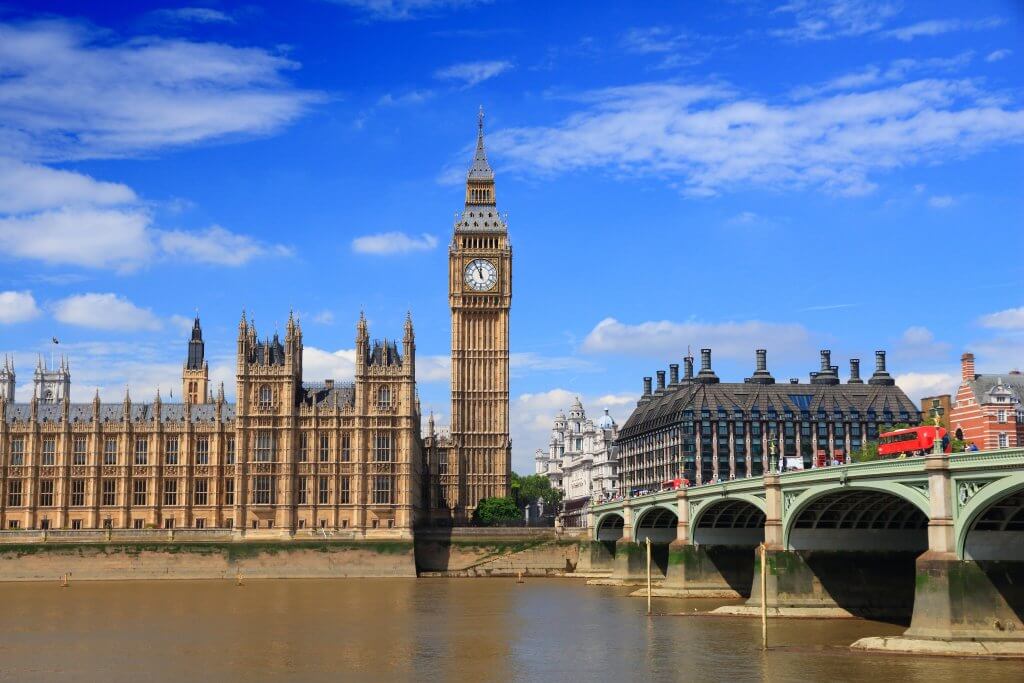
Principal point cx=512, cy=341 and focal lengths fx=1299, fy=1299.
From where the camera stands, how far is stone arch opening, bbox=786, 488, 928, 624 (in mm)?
77500

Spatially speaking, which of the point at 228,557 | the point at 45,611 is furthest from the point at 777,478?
the point at 228,557

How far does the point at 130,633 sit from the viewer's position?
74812 millimetres

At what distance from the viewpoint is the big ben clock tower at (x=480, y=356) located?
16700cm

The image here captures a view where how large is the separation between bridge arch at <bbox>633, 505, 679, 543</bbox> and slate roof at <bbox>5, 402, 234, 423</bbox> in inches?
2147

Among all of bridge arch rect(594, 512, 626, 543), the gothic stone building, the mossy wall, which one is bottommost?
the mossy wall

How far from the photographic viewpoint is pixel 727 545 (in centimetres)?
9944

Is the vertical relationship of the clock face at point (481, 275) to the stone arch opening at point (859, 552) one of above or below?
above

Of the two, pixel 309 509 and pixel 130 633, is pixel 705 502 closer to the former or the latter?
pixel 130 633

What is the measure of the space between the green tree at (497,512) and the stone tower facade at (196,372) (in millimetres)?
51415

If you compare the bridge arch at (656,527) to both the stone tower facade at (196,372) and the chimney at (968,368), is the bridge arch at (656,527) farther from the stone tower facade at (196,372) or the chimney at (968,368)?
the stone tower facade at (196,372)

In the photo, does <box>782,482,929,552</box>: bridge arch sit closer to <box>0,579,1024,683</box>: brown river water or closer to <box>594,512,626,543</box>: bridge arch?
<box>0,579,1024,683</box>: brown river water

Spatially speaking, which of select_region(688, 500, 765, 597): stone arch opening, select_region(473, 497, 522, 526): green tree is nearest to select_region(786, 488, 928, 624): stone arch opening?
select_region(688, 500, 765, 597): stone arch opening

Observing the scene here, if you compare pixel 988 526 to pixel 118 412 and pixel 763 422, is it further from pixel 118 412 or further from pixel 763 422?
pixel 763 422

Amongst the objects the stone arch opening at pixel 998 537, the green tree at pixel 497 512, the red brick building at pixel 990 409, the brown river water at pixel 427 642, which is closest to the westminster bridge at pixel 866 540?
the stone arch opening at pixel 998 537
